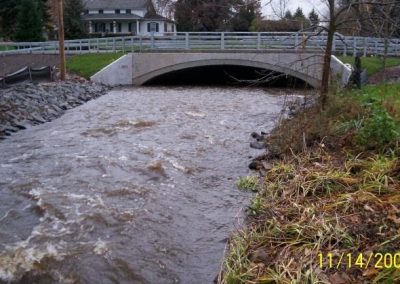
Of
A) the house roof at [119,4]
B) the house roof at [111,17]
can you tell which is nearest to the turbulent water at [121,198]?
→ the house roof at [111,17]

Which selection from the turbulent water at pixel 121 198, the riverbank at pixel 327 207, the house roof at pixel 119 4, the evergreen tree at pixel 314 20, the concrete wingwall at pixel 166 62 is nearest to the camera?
the riverbank at pixel 327 207

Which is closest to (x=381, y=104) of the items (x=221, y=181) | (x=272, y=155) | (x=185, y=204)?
(x=272, y=155)

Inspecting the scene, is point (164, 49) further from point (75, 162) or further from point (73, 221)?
point (73, 221)

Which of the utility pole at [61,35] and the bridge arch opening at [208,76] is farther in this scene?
the bridge arch opening at [208,76]

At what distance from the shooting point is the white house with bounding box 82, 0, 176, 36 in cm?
6006

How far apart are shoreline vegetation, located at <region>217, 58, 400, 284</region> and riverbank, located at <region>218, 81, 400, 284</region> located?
0.04 ft

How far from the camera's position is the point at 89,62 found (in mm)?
28000

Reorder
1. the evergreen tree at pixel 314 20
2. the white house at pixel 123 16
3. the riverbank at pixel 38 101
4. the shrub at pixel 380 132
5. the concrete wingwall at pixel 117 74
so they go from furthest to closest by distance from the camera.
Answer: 1. the white house at pixel 123 16
2. the concrete wingwall at pixel 117 74
3. the riverbank at pixel 38 101
4. the evergreen tree at pixel 314 20
5. the shrub at pixel 380 132

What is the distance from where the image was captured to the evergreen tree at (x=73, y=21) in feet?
151

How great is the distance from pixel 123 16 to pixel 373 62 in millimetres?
40313

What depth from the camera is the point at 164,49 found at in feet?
94.0

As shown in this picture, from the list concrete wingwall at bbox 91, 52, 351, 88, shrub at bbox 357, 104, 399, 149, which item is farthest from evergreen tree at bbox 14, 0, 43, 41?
shrub at bbox 357, 104, 399, 149
